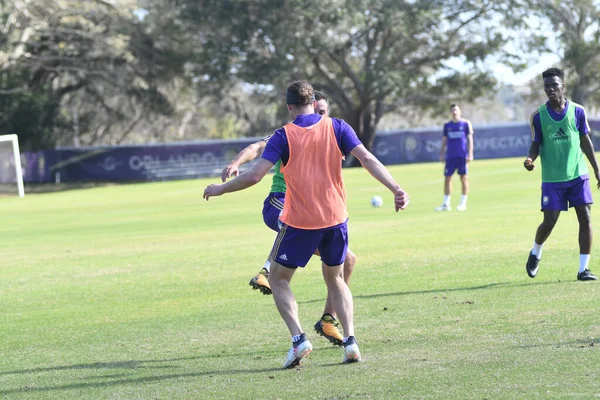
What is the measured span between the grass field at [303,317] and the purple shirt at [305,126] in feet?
5.04

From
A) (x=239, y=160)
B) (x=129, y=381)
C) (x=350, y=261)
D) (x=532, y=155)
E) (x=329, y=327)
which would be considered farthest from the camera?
(x=532, y=155)

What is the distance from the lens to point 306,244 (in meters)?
7.11

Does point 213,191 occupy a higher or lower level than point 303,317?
higher

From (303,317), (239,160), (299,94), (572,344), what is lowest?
(303,317)

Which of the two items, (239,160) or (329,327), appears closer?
(329,327)

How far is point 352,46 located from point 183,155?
14166 millimetres

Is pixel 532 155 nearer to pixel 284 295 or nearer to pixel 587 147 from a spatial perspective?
pixel 587 147

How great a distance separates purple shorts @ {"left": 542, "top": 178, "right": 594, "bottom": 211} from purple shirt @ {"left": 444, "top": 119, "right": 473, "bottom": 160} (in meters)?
11.3

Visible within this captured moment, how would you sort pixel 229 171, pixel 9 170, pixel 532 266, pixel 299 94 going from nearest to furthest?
pixel 299 94
pixel 229 171
pixel 532 266
pixel 9 170

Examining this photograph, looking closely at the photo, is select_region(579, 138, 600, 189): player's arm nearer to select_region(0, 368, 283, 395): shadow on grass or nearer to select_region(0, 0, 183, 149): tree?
select_region(0, 368, 283, 395): shadow on grass

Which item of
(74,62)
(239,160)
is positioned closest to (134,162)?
(74,62)

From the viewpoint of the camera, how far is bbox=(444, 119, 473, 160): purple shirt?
71.0ft

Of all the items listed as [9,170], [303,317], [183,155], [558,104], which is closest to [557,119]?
[558,104]

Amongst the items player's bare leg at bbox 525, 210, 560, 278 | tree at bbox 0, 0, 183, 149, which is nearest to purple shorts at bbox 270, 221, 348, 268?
player's bare leg at bbox 525, 210, 560, 278
